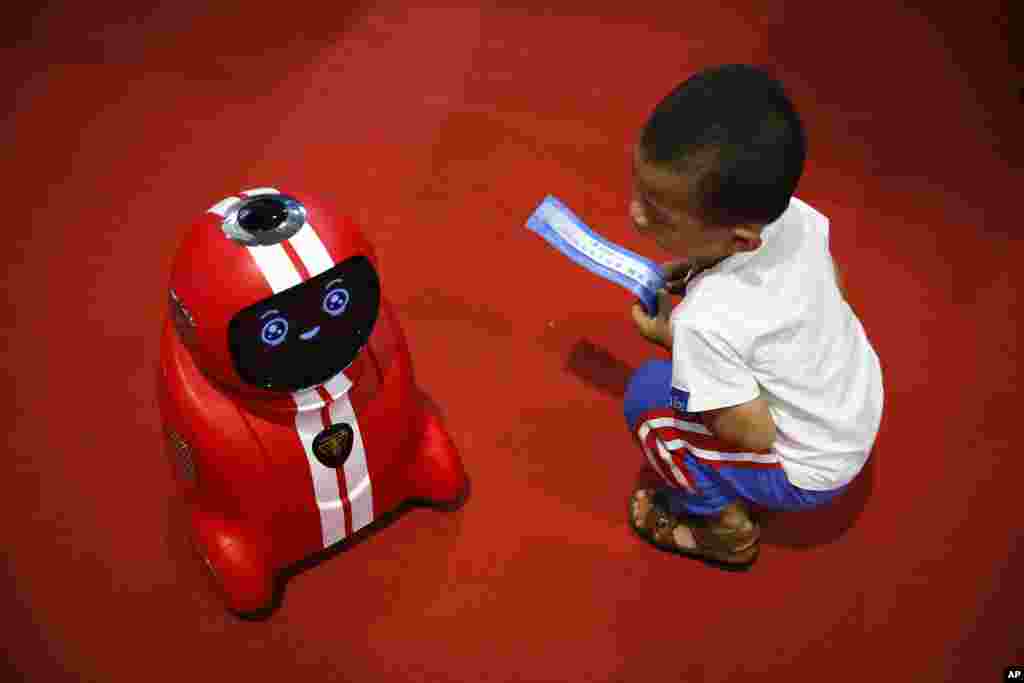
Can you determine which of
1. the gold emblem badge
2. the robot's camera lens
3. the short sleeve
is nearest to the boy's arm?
the short sleeve

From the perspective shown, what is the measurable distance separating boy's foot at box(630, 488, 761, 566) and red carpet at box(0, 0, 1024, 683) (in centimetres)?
4

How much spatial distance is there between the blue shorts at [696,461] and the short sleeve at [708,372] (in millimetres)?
141

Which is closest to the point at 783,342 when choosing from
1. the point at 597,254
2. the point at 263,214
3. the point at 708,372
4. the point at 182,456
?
the point at 708,372

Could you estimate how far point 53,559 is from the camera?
142 cm

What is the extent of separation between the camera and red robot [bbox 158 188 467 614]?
105cm

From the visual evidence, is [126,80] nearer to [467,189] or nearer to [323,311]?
[467,189]

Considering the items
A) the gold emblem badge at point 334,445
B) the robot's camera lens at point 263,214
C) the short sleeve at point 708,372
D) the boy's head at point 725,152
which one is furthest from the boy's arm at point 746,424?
the robot's camera lens at point 263,214

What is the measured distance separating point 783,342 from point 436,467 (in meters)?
0.59

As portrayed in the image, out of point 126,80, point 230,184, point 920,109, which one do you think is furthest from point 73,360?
point 920,109

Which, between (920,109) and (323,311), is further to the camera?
(920,109)

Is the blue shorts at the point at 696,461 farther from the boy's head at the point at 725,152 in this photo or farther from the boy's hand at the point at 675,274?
the boy's head at the point at 725,152

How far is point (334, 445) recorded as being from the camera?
48.4 inches

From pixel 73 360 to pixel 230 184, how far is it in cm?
51

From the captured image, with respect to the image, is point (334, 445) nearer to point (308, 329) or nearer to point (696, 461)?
point (308, 329)
